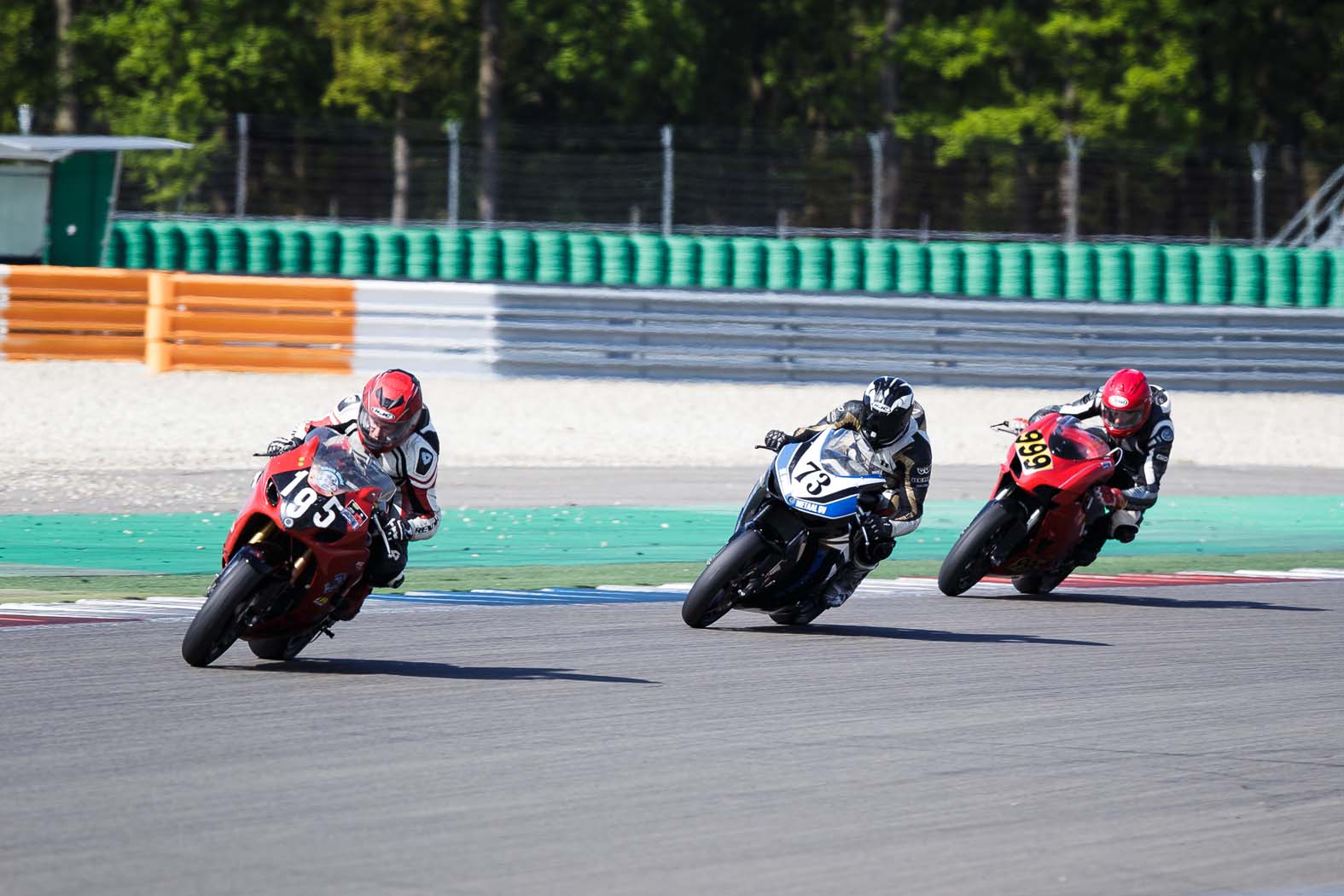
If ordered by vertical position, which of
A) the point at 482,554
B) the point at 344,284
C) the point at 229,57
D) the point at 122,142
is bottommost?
the point at 482,554

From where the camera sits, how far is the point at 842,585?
10.5 metres

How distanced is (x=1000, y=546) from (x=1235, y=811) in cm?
526

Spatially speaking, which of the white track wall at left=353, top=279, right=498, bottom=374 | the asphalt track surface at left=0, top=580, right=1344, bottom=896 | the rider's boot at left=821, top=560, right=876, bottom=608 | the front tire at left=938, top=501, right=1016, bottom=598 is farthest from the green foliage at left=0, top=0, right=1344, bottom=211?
the asphalt track surface at left=0, top=580, right=1344, bottom=896

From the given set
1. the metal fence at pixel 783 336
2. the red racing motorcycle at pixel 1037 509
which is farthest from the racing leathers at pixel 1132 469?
the metal fence at pixel 783 336

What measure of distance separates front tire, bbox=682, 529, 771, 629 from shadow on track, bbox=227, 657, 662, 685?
1.20m

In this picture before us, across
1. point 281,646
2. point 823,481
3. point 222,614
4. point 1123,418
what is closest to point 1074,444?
point 1123,418

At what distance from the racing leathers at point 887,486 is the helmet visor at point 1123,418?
1925 millimetres

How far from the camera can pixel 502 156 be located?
33.5 meters

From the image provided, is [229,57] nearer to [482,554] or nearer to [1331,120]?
[1331,120]

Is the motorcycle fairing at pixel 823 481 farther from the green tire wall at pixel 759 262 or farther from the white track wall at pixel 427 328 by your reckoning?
the green tire wall at pixel 759 262

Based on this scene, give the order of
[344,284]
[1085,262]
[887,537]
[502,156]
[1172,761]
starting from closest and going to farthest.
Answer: [1172,761] < [887,537] < [344,284] < [1085,262] < [502,156]

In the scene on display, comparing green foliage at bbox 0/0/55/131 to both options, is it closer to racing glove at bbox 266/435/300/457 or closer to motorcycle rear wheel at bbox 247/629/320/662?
motorcycle rear wheel at bbox 247/629/320/662

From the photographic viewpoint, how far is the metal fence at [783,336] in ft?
73.1

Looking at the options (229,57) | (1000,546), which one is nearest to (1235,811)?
(1000,546)
